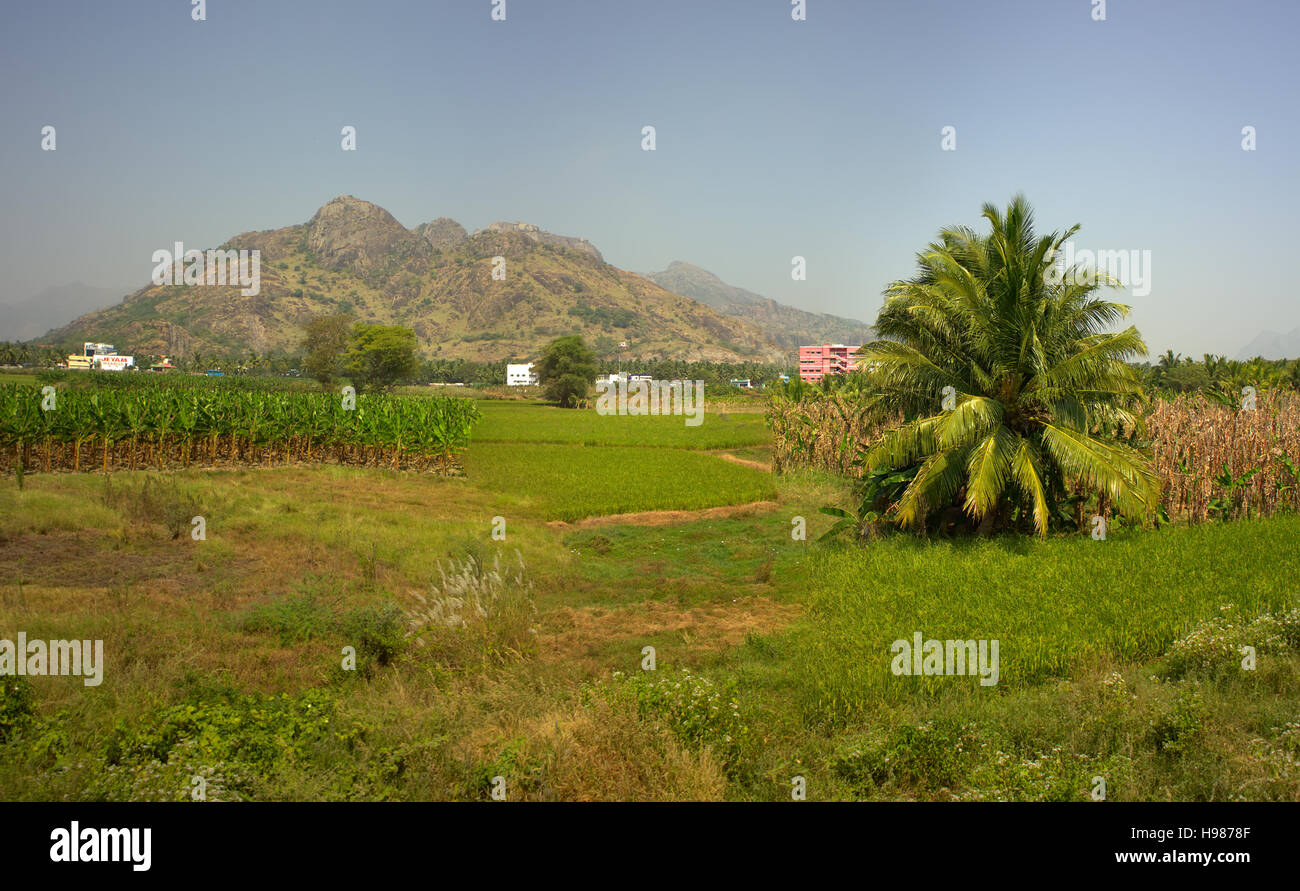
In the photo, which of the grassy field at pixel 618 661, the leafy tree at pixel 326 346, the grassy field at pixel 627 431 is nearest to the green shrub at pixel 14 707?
the grassy field at pixel 618 661

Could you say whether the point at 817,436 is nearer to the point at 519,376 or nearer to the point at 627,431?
the point at 627,431

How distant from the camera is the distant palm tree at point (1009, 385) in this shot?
39.6 ft

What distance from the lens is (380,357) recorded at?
3009 inches

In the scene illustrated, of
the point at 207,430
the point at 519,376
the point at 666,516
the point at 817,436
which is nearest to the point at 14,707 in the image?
the point at 666,516

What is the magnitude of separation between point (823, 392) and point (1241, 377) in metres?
29.6

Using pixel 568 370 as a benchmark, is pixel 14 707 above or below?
below

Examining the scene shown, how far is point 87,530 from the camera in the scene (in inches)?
518

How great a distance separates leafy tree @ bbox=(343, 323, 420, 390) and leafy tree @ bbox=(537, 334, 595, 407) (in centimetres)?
1467

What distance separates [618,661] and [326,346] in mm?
80032

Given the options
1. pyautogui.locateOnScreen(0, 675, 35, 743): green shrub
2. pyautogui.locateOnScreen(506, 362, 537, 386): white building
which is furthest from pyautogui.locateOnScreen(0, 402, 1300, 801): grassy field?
pyautogui.locateOnScreen(506, 362, 537, 386): white building

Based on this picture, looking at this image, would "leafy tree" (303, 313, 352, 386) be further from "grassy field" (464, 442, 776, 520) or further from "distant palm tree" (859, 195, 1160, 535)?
"distant palm tree" (859, 195, 1160, 535)

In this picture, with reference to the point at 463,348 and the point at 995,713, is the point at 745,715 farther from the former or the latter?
the point at 463,348

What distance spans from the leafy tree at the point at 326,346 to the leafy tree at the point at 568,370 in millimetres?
22618

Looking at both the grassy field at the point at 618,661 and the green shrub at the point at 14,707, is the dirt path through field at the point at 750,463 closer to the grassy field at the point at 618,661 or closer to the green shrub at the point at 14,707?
the grassy field at the point at 618,661
